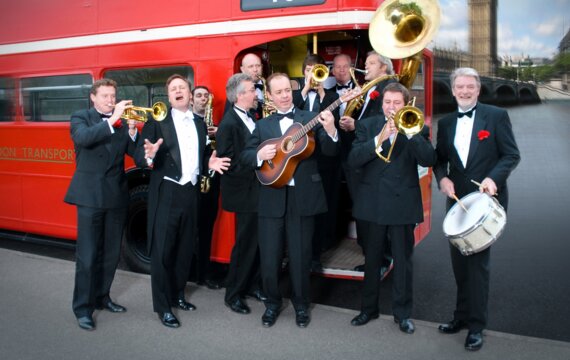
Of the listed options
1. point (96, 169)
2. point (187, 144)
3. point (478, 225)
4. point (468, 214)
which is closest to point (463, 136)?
point (468, 214)

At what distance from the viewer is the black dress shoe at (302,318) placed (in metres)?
3.88

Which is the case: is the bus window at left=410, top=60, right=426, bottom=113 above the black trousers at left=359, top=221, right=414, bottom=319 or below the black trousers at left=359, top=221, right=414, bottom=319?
above

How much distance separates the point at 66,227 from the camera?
5.76 metres

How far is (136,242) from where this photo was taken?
5531mm

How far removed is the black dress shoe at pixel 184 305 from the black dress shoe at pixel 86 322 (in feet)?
2.21

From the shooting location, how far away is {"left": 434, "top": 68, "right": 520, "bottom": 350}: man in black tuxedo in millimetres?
3416

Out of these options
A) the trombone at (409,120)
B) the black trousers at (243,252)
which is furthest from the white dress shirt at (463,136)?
the black trousers at (243,252)

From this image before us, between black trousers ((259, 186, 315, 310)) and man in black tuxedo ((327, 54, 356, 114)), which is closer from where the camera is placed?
black trousers ((259, 186, 315, 310))

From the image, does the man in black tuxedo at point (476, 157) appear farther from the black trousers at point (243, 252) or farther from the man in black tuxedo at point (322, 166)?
the black trousers at point (243, 252)

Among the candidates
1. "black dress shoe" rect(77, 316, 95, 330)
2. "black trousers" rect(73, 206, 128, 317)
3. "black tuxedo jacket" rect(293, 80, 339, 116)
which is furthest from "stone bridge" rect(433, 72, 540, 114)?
"black dress shoe" rect(77, 316, 95, 330)

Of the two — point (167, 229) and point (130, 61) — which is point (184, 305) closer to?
point (167, 229)

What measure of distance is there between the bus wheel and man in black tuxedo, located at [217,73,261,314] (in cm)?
145

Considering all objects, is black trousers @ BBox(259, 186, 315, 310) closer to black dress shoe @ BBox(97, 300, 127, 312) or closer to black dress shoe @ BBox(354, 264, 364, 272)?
black dress shoe @ BBox(354, 264, 364, 272)

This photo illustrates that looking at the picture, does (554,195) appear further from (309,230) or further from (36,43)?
(36,43)
